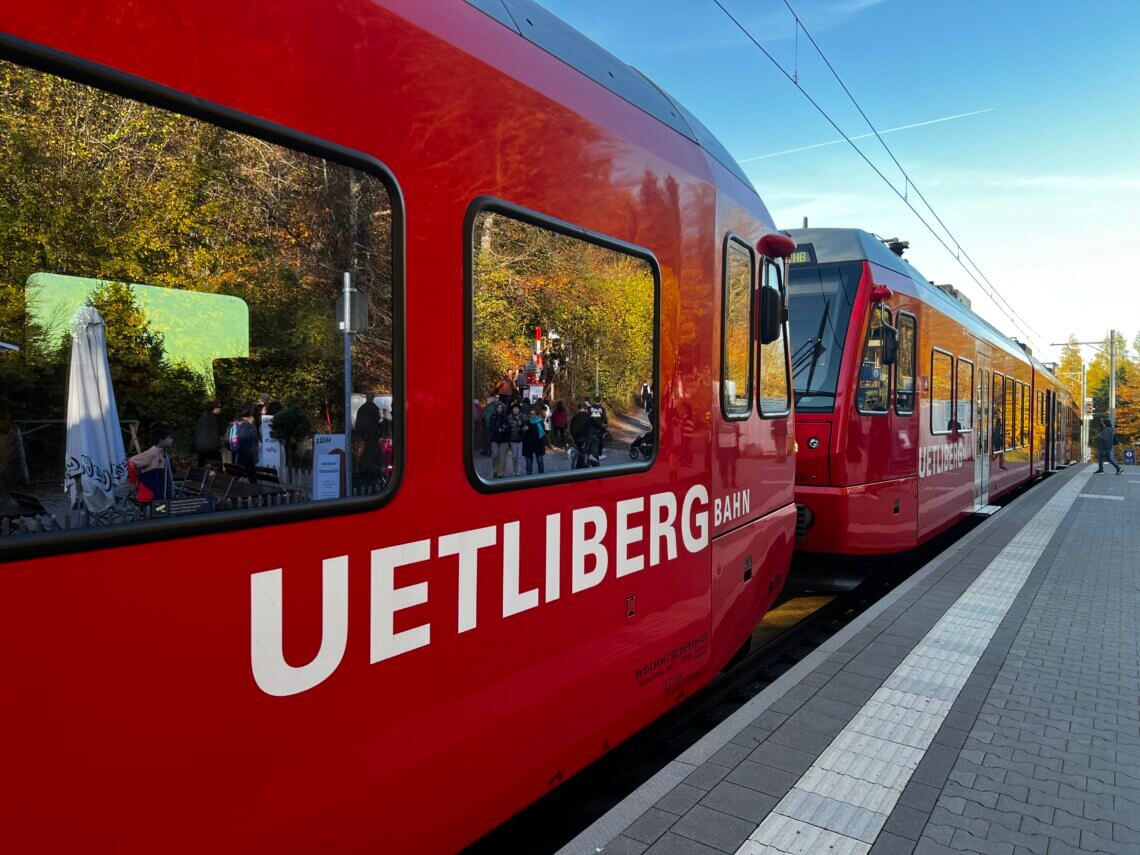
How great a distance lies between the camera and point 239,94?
193cm

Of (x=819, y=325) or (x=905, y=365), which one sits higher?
(x=819, y=325)

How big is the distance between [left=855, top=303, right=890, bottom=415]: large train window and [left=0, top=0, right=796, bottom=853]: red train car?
4353mm

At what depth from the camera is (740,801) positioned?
3.29 metres

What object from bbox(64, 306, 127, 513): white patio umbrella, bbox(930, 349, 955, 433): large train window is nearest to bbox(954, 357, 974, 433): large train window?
bbox(930, 349, 955, 433): large train window

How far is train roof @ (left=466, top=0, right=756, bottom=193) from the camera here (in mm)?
2988

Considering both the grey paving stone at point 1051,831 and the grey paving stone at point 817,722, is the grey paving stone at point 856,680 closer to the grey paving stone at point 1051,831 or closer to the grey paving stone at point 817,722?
the grey paving stone at point 817,722

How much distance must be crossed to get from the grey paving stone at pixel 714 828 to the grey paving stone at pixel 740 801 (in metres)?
0.04

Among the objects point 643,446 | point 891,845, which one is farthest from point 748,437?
point 891,845

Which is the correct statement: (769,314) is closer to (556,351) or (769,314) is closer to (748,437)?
(748,437)

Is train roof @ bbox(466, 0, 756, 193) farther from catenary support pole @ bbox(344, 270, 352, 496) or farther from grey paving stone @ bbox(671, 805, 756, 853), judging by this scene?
grey paving stone @ bbox(671, 805, 756, 853)

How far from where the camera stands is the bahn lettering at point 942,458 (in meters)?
8.45

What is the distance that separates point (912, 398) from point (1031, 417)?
465 inches

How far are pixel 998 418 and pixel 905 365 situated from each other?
20.4 ft

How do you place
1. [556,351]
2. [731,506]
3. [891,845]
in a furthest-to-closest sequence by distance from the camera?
[731,506], [556,351], [891,845]
